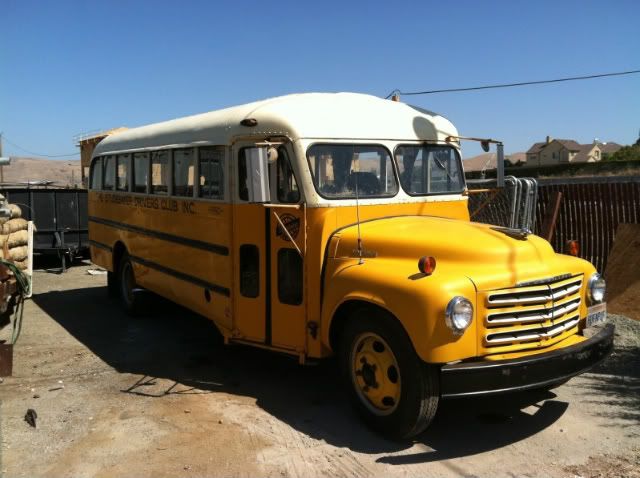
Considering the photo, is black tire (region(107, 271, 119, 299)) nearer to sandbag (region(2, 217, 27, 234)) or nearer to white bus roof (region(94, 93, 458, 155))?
sandbag (region(2, 217, 27, 234))

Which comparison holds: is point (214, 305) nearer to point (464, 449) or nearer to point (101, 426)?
point (101, 426)

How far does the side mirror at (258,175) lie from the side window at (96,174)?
17.4 feet

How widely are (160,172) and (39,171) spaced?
74361mm

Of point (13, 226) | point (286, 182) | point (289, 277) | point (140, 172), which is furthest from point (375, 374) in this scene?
point (13, 226)

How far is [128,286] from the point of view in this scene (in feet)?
26.8

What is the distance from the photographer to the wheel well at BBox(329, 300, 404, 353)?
407 centimetres

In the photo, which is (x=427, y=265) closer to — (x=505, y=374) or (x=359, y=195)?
(x=505, y=374)

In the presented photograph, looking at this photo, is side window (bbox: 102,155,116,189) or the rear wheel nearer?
the rear wheel

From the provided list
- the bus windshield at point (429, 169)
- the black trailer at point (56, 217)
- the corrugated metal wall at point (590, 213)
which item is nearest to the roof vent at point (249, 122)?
the bus windshield at point (429, 169)

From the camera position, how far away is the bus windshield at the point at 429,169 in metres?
5.21

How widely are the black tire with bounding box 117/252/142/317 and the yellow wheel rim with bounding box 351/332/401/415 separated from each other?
14.8 feet

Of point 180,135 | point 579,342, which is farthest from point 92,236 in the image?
point 579,342

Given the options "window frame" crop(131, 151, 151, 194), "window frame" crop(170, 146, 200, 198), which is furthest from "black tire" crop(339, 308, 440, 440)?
"window frame" crop(131, 151, 151, 194)

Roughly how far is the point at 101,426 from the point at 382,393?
221cm
